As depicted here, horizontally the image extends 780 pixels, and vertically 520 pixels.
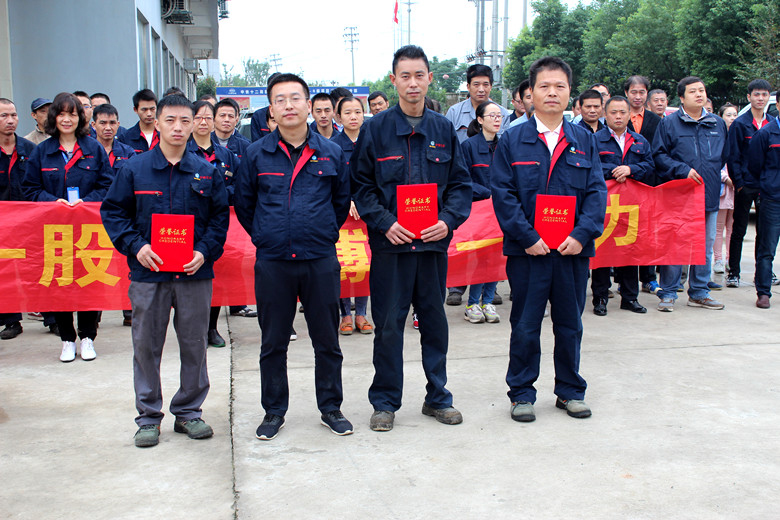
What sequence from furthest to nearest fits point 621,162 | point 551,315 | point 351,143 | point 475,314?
point 621,162 → point 475,314 → point 351,143 → point 551,315

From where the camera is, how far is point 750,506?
3.28 metres

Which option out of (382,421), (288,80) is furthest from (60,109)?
(382,421)

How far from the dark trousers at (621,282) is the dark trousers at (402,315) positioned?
3.22 metres

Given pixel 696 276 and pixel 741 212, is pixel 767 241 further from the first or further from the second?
pixel 696 276

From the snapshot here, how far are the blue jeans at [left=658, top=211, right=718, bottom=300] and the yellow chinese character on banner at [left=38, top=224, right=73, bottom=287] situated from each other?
5322mm

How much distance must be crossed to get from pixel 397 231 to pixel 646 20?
34014 millimetres

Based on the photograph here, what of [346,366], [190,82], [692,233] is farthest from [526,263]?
[190,82]

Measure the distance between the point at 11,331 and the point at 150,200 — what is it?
10.3 feet

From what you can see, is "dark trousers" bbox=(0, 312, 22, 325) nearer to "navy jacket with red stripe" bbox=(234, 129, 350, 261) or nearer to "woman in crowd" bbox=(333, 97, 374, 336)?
"woman in crowd" bbox=(333, 97, 374, 336)

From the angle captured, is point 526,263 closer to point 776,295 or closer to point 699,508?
point 699,508

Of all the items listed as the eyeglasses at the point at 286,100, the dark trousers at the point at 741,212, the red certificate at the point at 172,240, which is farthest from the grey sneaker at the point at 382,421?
the dark trousers at the point at 741,212

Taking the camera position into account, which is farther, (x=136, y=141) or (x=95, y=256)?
(x=136, y=141)

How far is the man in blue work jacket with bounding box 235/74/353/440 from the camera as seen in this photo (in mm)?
4004

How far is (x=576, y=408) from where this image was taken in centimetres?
439
